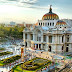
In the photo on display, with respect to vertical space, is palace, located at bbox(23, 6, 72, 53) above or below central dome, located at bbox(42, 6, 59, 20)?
below

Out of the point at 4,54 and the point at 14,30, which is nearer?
the point at 4,54

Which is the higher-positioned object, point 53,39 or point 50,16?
point 50,16

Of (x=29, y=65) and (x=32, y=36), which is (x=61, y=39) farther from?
(x=29, y=65)

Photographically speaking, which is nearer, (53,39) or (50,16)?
(53,39)

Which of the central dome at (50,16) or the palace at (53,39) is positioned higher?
the central dome at (50,16)

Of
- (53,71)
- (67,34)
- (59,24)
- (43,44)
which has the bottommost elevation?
(53,71)

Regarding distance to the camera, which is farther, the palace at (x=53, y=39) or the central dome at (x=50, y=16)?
the central dome at (x=50, y=16)

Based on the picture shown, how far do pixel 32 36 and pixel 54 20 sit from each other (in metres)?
11.8

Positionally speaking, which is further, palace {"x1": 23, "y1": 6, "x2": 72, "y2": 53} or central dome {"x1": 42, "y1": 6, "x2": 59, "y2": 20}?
central dome {"x1": 42, "y1": 6, "x2": 59, "y2": 20}

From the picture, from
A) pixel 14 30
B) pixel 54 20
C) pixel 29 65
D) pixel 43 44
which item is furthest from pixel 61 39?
pixel 14 30

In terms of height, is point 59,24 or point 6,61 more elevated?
point 59,24

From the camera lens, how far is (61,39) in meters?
45.7

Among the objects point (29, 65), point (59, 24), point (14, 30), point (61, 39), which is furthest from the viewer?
point (14, 30)

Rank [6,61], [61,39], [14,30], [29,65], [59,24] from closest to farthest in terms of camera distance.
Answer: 1. [29,65]
2. [6,61]
3. [61,39]
4. [59,24]
5. [14,30]
